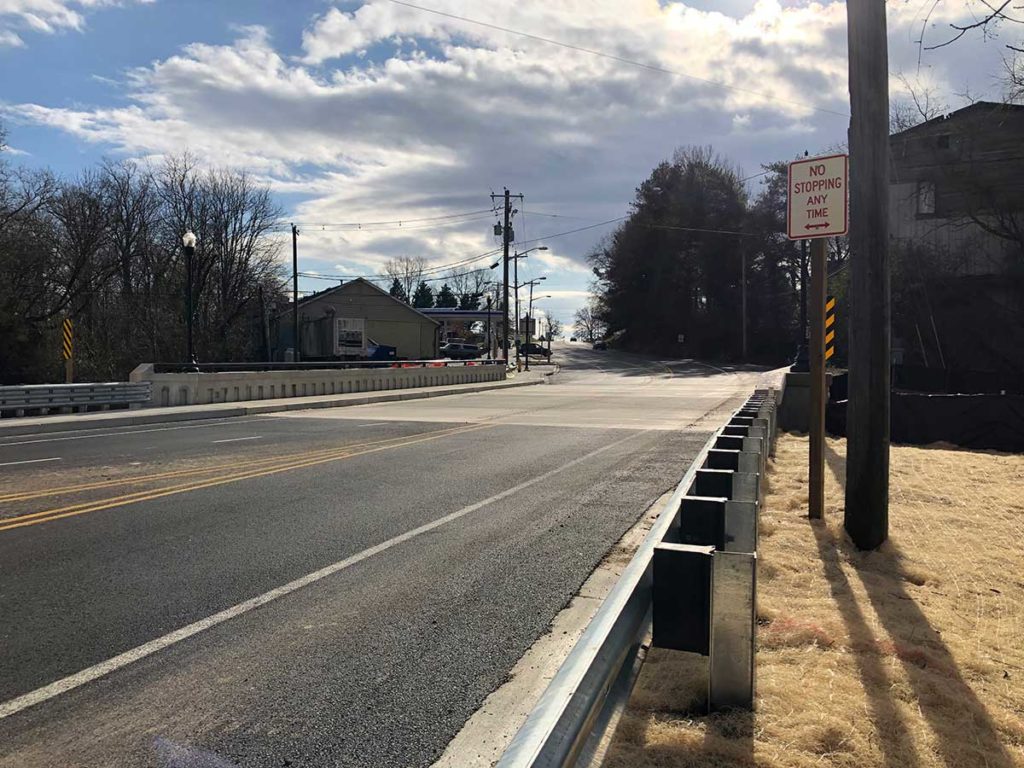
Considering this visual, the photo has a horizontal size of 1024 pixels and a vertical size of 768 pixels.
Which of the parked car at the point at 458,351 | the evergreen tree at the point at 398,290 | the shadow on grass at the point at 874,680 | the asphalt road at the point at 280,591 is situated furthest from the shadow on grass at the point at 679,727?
the evergreen tree at the point at 398,290

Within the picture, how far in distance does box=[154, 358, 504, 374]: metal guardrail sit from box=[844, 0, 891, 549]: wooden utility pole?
20.2 meters

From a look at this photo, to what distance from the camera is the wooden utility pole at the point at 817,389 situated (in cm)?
640

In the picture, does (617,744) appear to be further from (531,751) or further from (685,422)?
(685,422)

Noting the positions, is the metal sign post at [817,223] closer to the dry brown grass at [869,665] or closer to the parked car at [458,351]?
the dry brown grass at [869,665]

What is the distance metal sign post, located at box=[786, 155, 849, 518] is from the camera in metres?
6.25

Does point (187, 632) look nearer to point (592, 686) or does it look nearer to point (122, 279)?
point (592, 686)

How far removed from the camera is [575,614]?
15.0 ft

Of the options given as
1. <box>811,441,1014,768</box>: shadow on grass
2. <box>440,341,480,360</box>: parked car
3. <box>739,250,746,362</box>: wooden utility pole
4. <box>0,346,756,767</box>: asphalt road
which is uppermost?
<box>739,250,746,362</box>: wooden utility pole

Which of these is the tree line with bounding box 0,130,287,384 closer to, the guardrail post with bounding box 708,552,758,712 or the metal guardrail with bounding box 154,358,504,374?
the metal guardrail with bounding box 154,358,504,374

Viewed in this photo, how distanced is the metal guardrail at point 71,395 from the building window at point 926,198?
38.7 meters

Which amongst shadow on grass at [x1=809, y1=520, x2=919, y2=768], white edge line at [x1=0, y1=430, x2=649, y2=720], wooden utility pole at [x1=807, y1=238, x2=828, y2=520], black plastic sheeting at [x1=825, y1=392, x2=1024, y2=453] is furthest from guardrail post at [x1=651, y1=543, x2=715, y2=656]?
black plastic sheeting at [x1=825, y1=392, x2=1024, y2=453]

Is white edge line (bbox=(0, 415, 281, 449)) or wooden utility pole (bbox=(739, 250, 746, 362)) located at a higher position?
wooden utility pole (bbox=(739, 250, 746, 362))

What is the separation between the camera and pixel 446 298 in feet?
439

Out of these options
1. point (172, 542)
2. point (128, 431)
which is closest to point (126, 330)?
point (128, 431)
